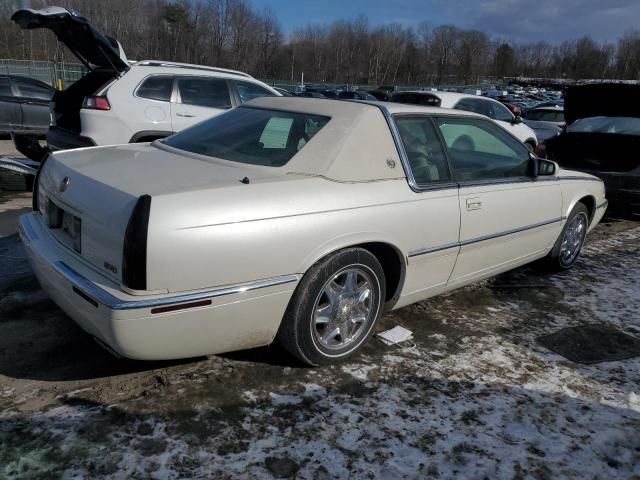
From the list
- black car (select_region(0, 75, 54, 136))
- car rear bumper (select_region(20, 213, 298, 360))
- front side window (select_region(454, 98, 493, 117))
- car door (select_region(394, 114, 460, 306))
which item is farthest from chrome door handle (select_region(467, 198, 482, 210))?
black car (select_region(0, 75, 54, 136))

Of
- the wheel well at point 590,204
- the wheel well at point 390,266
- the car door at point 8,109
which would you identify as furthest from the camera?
the car door at point 8,109

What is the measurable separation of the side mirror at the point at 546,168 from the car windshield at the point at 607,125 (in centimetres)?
375

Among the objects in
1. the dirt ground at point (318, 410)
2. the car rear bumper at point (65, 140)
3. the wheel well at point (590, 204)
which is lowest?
the dirt ground at point (318, 410)

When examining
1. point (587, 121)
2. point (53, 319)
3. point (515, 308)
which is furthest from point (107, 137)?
point (587, 121)

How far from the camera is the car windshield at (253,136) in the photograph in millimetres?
3156

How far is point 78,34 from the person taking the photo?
19.9 feet

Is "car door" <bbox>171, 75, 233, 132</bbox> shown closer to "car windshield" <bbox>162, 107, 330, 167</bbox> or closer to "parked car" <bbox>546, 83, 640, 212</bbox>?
"car windshield" <bbox>162, 107, 330, 167</bbox>

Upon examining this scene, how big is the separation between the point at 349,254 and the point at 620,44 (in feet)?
447

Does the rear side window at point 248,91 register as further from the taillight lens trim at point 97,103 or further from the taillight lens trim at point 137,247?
the taillight lens trim at point 137,247

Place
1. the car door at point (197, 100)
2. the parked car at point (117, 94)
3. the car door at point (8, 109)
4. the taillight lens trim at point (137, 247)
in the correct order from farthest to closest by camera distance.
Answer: the car door at point (8, 109) → the car door at point (197, 100) → the parked car at point (117, 94) → the taillight lens trim at point (137, 247)

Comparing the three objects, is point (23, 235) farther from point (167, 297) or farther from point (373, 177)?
point (373, 177)

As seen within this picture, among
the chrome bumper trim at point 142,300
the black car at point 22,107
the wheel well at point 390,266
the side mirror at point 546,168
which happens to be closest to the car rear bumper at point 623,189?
the side mirror at point 546,168

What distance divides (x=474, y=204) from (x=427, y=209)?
0.50 metres

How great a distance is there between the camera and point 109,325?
2316 millimetres
